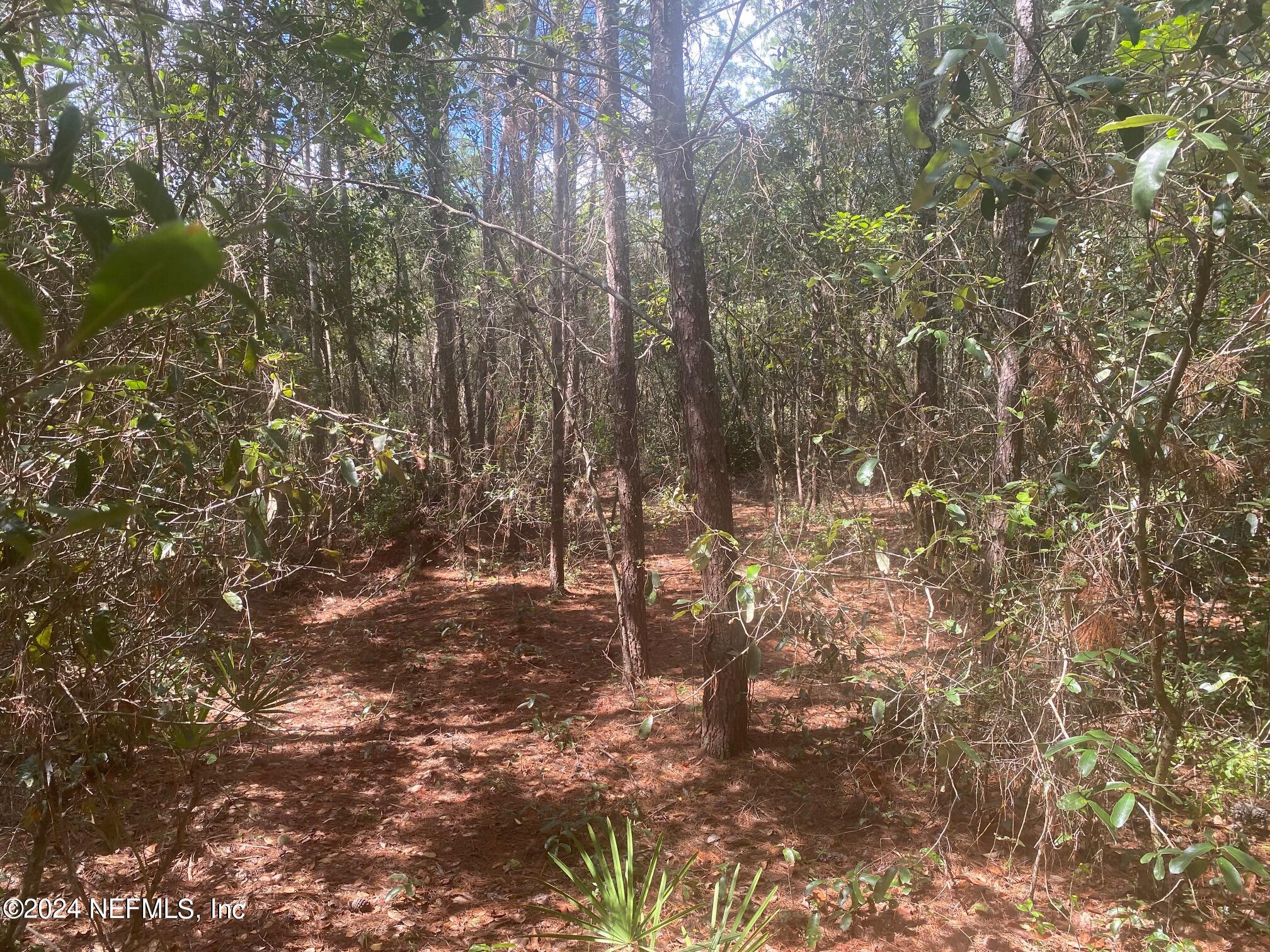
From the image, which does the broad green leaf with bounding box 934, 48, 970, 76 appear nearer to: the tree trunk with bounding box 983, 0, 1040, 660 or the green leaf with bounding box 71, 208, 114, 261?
the green leaf with bounding box 71, 208, 114, 261

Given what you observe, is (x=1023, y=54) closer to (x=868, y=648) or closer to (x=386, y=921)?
(x=868, y=648)

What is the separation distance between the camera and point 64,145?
1.09 m

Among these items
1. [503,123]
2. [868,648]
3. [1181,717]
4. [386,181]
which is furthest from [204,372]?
[503,123]

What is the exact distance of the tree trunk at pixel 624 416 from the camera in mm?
5805

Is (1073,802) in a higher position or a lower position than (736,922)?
higher

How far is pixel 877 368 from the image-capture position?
5.25 m

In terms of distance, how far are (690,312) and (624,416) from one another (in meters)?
1.64

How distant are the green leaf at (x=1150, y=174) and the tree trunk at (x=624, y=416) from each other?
448cm

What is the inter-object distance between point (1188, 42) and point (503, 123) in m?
6.55

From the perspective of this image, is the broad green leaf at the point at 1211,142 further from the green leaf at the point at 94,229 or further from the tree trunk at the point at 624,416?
the tree trunk at the point at 624,416

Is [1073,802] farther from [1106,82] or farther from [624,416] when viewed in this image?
[624,416]

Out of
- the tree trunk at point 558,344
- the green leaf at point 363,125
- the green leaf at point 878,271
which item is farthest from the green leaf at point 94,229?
the tree trunk at point 558,344

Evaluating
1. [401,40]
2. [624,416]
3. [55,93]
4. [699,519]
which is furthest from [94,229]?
[624,416]

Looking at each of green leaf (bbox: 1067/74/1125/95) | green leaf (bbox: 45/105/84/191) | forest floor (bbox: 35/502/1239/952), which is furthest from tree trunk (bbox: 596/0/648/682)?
green leaf (bbox: 45/105/84/191)
